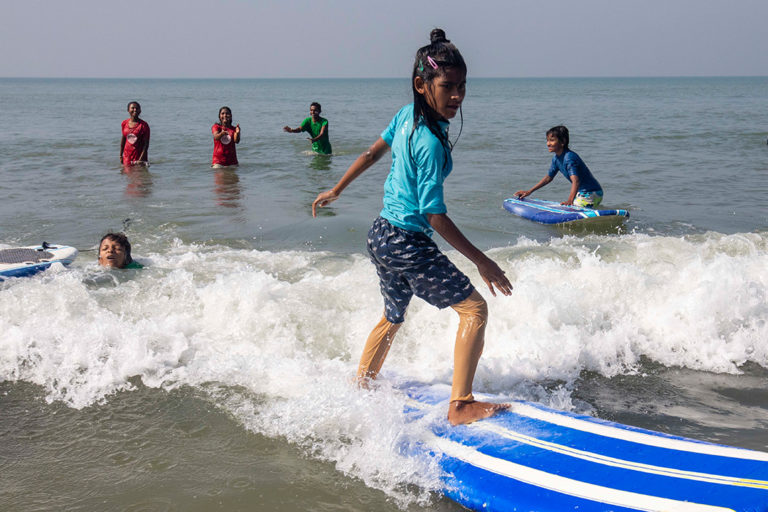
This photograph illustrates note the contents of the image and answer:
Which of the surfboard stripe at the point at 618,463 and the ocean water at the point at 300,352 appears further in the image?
the ocean water at the point at 300,352

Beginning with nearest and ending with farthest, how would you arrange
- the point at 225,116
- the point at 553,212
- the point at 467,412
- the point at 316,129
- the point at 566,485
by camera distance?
the point at 566,485 < the point at 467,412 < the point at 553,212 < the point at 225,116 < the point at 316,129

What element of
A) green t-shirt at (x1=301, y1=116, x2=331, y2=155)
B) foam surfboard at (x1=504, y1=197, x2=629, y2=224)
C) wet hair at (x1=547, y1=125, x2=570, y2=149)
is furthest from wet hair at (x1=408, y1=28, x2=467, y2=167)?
green t-shirt at (x1=301, y1=116, x2=331, y2=155)

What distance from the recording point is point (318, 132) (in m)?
15.8

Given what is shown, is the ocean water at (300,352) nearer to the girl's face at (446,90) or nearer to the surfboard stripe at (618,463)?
the surfboard stripe at (618,463)

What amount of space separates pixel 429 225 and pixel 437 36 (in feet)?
2.73

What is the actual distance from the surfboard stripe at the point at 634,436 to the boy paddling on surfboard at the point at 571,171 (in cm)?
587

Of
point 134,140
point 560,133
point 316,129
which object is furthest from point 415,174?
point 316,129

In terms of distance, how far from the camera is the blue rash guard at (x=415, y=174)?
2.76 meters

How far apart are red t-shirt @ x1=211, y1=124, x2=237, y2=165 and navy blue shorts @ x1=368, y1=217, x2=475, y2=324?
11.0 metres

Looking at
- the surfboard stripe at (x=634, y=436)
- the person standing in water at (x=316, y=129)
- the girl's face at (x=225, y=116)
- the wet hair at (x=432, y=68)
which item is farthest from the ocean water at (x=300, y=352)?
the person standing in water at (x=316, y=129)

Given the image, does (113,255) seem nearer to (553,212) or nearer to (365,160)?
(365,160)

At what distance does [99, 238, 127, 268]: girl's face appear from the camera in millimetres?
5926

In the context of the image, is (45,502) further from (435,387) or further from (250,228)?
(250,228)

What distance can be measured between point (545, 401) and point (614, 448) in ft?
3.56
